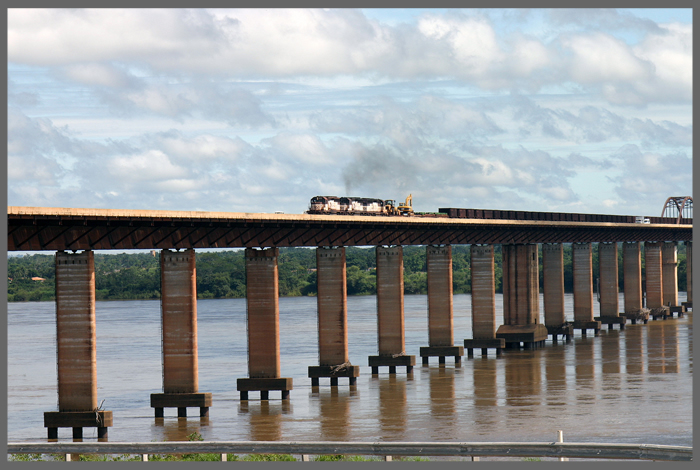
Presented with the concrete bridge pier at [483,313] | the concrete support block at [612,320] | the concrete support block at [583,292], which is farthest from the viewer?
the concrete support block at [612,320]

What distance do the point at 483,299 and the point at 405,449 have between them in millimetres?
58343

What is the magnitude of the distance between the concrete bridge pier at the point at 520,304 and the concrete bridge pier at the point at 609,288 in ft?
79.1

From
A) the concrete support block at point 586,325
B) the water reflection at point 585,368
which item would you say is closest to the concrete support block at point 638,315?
the concrete support block at point 586,325

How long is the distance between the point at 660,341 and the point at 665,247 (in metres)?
48.9

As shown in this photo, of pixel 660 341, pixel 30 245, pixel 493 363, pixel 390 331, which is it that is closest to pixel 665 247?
pixel 660 341

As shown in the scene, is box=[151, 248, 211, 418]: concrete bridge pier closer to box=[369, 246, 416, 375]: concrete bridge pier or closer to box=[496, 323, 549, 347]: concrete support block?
box=[369, 246, 416, 375]: concrete bridge pier

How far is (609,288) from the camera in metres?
120

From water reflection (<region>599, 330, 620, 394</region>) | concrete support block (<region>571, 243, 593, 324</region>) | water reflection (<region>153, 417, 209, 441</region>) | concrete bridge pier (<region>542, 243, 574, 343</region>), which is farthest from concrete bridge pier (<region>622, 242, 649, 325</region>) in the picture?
water reflection (<region>153, 417, 209, 441</region>)

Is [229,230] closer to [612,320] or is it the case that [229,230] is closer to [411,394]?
[411,394]

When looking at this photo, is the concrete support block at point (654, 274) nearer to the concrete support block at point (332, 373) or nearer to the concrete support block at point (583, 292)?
the concrete support block at point (583, 292)

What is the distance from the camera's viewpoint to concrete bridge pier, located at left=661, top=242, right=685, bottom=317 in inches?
5550

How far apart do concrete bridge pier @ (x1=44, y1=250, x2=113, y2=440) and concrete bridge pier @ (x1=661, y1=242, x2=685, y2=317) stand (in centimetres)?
10759

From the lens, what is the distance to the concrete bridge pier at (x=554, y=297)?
103 meters

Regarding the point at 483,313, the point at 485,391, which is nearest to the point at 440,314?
the point at 483,313
